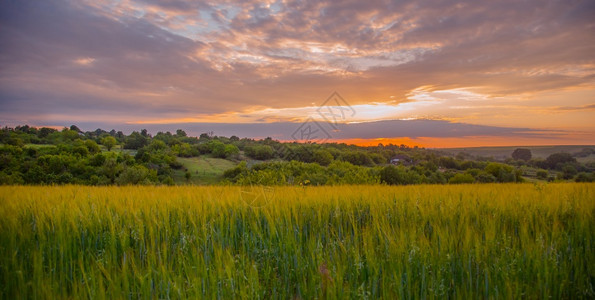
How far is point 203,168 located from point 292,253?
63306 mm

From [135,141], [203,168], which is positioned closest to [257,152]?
[203,168]

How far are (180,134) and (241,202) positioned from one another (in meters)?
68.2

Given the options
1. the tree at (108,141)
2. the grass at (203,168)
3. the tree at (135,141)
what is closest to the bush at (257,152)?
the grass at (203,168)

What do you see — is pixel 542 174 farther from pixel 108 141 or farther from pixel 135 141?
pixel 135 141

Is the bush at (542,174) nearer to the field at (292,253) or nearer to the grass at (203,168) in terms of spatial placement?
the field at (292,253)

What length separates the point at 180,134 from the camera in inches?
2680

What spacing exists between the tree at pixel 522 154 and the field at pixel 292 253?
47.7 m

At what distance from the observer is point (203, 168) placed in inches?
2491

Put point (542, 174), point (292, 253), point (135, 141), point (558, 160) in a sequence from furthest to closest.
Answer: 1. point (135, 141)
2. point (542, 174)
3. point (558, 160)
4. point (292, 253)

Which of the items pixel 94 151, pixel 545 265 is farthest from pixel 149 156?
Answer: pixel 545 265

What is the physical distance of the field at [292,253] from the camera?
7.95ft

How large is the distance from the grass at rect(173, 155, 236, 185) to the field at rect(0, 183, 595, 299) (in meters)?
54.7

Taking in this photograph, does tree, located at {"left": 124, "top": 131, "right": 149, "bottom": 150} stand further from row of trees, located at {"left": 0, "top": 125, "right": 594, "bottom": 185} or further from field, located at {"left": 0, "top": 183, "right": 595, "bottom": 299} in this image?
field, located at {"left": 0, "top": 183, "right": 595, "bottom": 299}

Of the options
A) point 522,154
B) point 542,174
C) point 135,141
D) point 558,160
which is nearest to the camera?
point 558,160
